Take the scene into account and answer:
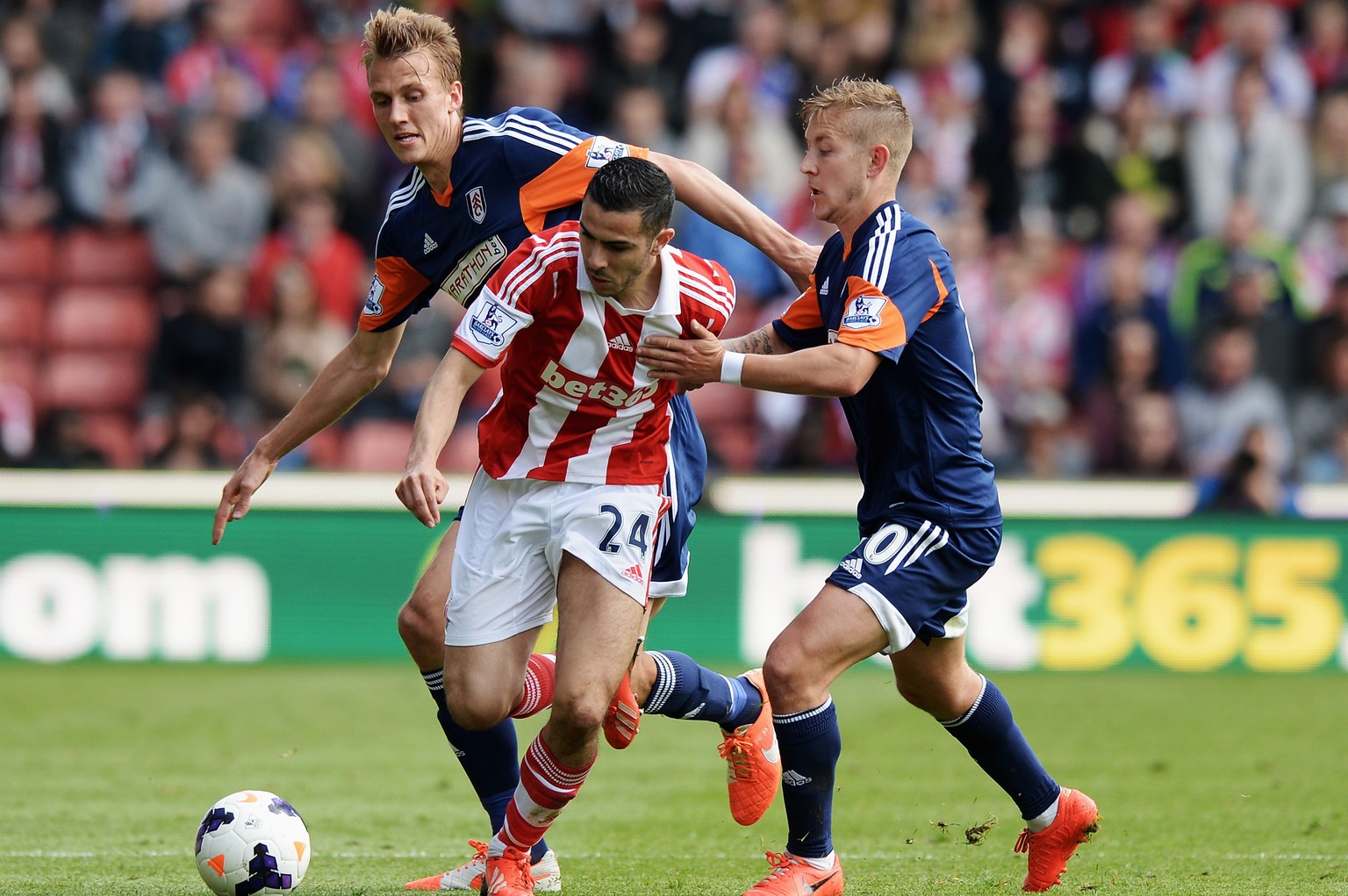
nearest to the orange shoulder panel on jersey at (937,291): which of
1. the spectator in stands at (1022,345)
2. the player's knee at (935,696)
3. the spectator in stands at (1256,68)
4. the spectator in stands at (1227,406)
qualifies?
the player's knee at (935,696)

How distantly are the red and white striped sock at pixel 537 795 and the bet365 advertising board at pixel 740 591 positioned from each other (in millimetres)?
5711

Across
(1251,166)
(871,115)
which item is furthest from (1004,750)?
(1251,166)

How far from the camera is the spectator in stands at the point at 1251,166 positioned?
1343 centimetres

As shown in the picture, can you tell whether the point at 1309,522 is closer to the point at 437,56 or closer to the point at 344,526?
the point at 344,526

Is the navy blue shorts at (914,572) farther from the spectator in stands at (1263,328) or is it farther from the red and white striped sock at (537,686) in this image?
the spectator in stands at (1263,328)

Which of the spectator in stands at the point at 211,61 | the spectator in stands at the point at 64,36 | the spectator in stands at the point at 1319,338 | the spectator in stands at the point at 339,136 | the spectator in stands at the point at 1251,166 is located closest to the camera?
the spectator in stands at the point at 1319,338

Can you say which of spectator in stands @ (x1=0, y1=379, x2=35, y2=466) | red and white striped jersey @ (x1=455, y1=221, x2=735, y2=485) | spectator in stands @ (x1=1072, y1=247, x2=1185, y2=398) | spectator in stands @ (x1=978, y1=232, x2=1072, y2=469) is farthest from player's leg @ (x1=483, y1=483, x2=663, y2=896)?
spectator in stands @ (x1=0, y1=379, x2=35, y2=466)

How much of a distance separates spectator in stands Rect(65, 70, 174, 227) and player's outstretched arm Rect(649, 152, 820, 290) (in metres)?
9.13

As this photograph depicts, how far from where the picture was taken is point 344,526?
1108 cm

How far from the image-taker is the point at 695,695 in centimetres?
589

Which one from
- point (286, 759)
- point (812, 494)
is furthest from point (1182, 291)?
point (286, 759)

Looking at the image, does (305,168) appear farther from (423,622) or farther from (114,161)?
(423,622)

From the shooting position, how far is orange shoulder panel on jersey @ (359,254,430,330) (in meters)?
5.71

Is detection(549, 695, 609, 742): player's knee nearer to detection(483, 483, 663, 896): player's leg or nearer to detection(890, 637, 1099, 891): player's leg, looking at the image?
detection(483, 483, 663, 896): player's leg
